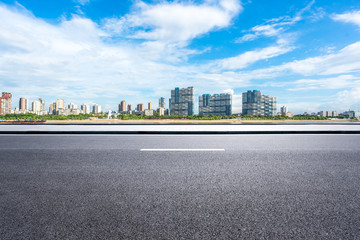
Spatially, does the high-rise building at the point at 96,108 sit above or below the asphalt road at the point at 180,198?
above

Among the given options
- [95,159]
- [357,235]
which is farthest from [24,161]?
[357,235]

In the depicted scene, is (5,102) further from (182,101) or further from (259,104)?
(259,104)

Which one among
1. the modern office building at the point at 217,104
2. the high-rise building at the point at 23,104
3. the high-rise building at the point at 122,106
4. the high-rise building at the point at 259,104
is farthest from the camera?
the high-rise building at the point at 122,106

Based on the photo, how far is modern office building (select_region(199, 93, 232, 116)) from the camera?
99500mm

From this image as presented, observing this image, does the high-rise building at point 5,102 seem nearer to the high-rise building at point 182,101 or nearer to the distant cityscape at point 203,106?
the distant cityscape at point 203,106

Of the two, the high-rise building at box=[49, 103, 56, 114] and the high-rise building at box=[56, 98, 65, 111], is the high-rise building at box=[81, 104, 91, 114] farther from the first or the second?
the high-rise building at box=[49, 103, 56, 114]

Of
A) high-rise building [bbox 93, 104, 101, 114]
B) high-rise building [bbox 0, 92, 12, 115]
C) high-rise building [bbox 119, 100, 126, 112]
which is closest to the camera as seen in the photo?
high-rise building [bbox 0, 92, 12, 115]

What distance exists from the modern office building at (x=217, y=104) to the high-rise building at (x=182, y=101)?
7097mm

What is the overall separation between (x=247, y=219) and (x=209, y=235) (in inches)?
25.2

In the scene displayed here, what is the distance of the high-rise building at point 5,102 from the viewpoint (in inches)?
3625

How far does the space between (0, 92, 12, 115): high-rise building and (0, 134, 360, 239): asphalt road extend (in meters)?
114

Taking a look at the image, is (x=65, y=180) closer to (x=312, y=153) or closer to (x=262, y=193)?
(x=262, y=193)

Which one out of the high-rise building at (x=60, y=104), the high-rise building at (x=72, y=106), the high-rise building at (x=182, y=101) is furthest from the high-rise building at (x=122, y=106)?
the high-rise building at (x=182, y=101)

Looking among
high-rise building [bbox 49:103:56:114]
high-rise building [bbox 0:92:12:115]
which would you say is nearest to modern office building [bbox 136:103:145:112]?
high-rise building [bbox 49:103:56:114]
